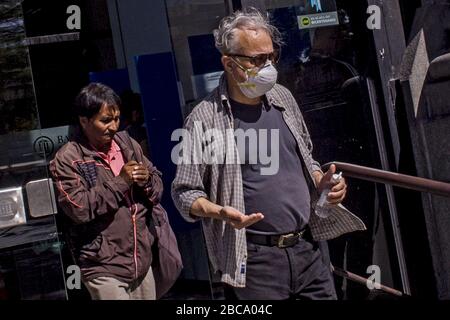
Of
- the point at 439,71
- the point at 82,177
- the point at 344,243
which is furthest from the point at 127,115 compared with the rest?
the point at 439,71

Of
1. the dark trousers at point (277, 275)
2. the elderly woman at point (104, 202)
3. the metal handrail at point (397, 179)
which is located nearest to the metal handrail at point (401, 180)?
the metal handrail at point (397, 179)

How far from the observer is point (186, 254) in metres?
4.80

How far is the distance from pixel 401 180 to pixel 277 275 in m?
1.12

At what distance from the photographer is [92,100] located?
3.84 meters

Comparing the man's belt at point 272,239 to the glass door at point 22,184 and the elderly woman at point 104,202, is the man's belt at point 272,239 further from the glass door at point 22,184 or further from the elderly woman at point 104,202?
the glass door at point 22,184

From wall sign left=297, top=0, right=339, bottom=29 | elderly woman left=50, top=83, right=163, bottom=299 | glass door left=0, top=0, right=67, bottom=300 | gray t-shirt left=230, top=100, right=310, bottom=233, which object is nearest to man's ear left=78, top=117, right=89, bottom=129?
elderly woman left=50, top=83, right=163, bottom=299

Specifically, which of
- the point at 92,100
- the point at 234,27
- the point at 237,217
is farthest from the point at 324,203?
the point at 92,100

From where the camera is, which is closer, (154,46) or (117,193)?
(117,193)

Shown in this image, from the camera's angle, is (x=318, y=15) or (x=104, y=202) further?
(x=318, y=15)

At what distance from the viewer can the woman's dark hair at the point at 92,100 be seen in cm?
384

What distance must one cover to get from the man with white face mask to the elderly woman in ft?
1.31

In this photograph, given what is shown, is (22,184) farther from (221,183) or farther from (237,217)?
(237,217)
